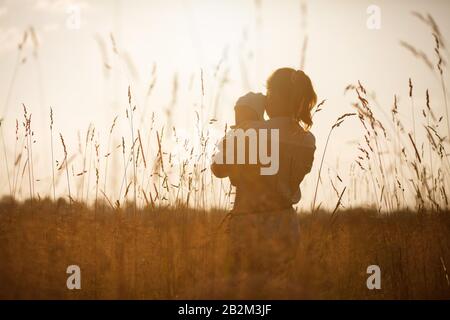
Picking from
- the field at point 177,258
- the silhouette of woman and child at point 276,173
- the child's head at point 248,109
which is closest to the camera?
the field at point 177,258

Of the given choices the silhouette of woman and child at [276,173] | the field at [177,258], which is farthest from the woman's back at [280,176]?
the field at [177,258]

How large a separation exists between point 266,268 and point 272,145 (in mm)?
636

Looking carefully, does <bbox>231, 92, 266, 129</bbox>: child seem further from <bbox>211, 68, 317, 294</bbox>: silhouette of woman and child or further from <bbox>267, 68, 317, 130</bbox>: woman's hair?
<bbox>267, 68, 317, 130</bbox>: woman's hair

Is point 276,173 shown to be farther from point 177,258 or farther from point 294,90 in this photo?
point 177,258

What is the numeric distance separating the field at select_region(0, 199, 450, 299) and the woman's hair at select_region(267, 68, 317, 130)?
0.69 metres

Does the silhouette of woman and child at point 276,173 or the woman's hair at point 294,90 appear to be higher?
the woman's hair at point 294,90

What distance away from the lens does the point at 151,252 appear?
111 inches

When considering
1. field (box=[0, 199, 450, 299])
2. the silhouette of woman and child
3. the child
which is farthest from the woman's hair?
field (box=[0, 199, 450, 299])

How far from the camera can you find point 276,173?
2.62 meters

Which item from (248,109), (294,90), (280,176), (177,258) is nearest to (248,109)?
(248,109)

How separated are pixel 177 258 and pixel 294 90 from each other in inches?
43.0

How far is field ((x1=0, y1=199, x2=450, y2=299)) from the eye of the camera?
2375 millimetres

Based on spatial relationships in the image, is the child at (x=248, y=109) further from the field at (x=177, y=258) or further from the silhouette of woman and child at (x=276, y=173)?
the field at (x=177, y=258)

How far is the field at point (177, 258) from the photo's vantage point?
2375mm
